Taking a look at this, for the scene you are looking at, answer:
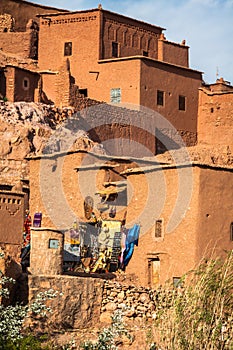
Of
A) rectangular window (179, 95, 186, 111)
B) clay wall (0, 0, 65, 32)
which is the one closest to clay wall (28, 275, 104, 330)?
rectangular window (179, 95, 186, 111)

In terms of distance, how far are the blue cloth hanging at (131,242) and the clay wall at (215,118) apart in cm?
1216

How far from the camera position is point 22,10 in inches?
1756

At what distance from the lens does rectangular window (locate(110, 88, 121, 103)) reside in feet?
127

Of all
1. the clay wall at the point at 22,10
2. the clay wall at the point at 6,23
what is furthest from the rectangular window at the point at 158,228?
the clay wall at the point at 22,10

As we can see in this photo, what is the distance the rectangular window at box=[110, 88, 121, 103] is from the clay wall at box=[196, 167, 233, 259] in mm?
12593

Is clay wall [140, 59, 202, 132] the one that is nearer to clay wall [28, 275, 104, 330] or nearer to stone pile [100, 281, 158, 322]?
stone pile [100, 281, 158, 322]

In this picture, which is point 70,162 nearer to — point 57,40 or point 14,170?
point 14,170

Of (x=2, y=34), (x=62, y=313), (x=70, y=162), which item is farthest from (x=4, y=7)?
(x=62, y=313)

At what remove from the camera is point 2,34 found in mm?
42281

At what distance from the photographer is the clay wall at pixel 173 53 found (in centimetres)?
4234

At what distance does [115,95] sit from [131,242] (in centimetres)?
1234

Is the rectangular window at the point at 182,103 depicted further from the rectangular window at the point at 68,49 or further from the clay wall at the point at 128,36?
the rectangular window at the point at 68,49

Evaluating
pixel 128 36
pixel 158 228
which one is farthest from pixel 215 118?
pixel 158 228

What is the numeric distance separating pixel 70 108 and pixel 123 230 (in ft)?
30.8
